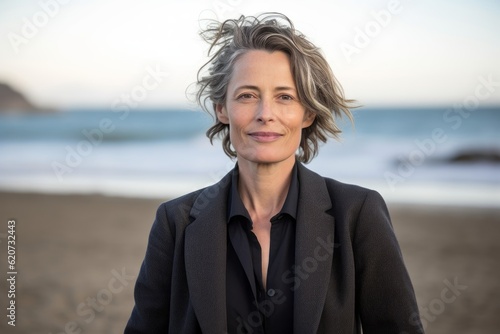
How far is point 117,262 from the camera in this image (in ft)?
22.7

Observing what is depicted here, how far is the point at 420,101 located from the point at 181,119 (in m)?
9.41

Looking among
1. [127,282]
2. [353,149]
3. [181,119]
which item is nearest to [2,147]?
[181,119]

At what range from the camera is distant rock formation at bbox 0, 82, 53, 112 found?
84.7 ft

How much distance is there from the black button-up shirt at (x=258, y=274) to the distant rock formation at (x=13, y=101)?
24.8m

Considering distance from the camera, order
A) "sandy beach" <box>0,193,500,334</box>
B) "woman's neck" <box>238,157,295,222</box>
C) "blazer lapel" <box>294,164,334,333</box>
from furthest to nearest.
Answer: "sandy beach" <box>0,193,500,334</box>, "woman's neck" <box>238,157,295,222</box>, "blazer lapel" <box>294,164,334,333</box>

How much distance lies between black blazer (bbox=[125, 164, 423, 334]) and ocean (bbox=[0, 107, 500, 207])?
2.96 meters

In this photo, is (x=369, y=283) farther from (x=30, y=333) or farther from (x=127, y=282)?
(x=127, y=282)

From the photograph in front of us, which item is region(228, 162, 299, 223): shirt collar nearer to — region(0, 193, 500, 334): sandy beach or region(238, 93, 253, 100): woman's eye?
region(238, 93, 253, 100): woman's eye

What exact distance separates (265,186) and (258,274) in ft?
1.12

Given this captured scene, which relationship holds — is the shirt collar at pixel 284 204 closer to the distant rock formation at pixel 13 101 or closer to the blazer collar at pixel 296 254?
the blazer collar at pixel 296 254

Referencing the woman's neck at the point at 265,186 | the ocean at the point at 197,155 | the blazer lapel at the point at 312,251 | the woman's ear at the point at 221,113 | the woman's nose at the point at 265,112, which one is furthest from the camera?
the ocean at the point at 197,155

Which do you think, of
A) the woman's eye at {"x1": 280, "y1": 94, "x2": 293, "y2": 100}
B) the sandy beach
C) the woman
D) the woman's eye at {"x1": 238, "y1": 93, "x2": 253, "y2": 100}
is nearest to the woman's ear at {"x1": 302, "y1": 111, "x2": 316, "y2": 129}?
the woman

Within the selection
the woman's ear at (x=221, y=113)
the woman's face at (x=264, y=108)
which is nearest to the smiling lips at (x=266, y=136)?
the woman's face at (x=264, y=108)

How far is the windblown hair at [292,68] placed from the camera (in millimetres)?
2307
